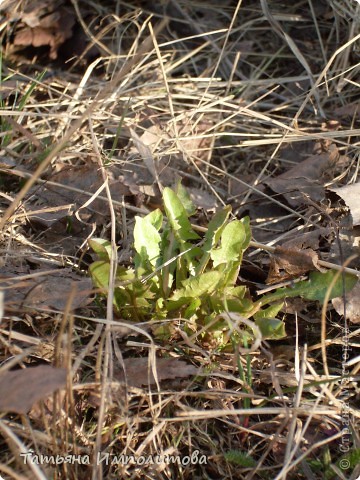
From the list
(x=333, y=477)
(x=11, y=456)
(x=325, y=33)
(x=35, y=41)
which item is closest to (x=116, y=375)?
(x=11, y=456)

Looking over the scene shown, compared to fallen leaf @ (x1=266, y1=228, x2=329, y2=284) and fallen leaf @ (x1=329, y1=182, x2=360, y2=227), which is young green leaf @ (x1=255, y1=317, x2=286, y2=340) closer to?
fallen leaf @ (x1=266, y1=228, x2=329, y2=284)

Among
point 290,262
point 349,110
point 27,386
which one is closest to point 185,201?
point 290,262

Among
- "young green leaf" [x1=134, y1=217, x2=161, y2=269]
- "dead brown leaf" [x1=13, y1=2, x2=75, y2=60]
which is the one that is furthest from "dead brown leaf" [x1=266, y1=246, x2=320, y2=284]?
"dead brown leaf" [x1=13, y1=2, x2=75, y2=60]

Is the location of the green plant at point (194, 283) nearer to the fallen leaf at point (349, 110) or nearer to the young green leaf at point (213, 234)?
the young green leaf at point (213, 234)

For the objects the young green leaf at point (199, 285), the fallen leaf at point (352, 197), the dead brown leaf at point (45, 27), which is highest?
the dead brown leaf at point (45, 27)

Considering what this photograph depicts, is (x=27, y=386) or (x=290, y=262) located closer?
(x=27, y=386)

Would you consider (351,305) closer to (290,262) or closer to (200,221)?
(290,262)

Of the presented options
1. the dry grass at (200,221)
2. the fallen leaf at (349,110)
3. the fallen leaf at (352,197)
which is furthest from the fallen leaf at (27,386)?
the fallen leaf at (349,110)
